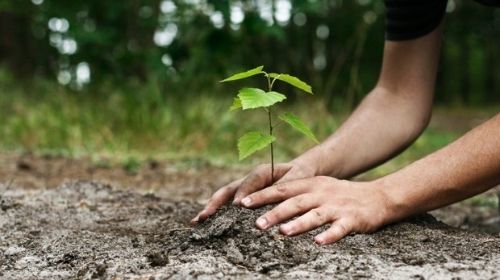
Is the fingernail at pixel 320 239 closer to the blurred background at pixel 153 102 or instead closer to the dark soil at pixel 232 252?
the dark soil at pixel 232 252

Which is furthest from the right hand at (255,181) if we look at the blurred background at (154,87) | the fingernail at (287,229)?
the blurred background at (154,87)

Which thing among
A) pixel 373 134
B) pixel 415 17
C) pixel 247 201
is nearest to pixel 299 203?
pixel 247 201

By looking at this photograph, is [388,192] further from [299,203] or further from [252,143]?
[252,143]

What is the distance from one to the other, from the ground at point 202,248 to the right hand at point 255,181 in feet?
0.24

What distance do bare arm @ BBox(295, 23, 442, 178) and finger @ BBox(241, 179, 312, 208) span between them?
375 mm

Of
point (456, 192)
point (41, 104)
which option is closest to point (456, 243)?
point (456, 192)

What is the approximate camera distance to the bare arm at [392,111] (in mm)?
2189

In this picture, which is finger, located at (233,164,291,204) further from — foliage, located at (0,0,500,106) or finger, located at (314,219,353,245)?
foliage, located at (0,0,500,106)

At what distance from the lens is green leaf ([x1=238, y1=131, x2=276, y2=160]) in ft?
5.54

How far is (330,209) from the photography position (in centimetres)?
174

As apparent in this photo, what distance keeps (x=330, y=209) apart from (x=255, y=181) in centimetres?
28

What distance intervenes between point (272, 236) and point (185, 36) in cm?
416

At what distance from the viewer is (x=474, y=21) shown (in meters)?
14.3

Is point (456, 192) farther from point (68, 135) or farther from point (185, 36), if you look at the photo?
point (185, 36)
